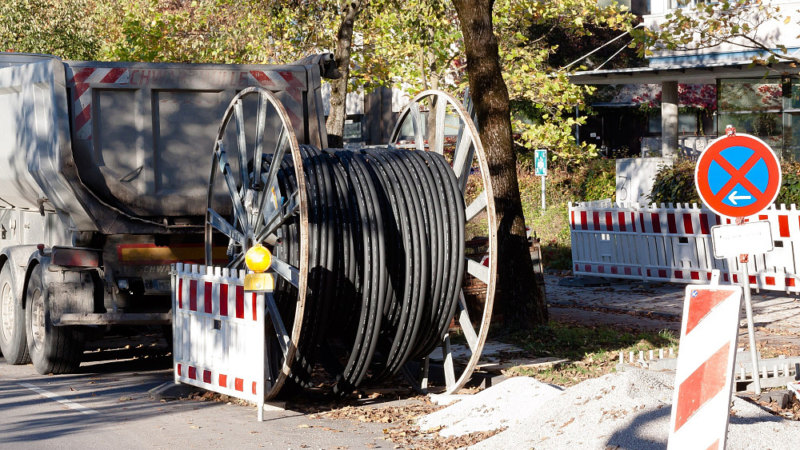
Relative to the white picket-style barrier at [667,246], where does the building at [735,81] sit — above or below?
above

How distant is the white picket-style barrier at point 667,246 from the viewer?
608 inches

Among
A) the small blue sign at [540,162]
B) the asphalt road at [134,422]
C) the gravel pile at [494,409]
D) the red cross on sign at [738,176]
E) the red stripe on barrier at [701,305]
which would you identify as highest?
the small blue sign at [540,162]

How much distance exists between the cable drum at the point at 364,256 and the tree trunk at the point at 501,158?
2.14 metres

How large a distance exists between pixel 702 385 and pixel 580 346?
5391 millimetres

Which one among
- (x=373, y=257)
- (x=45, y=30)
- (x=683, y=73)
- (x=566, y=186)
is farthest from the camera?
(x=45, y=30)

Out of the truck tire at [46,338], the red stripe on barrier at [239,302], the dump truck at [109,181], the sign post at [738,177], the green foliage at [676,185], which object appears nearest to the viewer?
the sign post at [738,177]

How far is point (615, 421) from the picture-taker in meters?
6.96

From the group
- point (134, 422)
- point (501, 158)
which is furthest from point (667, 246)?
point (134, 422)

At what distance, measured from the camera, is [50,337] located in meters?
10.8

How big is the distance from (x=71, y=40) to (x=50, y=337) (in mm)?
23104

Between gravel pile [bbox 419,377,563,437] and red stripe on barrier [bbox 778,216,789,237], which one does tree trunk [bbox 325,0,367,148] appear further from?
gravel pile [bbox 419,377,563,437]

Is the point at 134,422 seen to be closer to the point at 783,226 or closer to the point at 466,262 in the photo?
the point at 466,262

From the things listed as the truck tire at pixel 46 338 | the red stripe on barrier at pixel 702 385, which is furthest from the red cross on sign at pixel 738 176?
the truck tire at pixel 46 338

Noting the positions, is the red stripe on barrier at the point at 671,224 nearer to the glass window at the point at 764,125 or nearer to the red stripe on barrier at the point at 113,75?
the glass window at the point at 764,125
